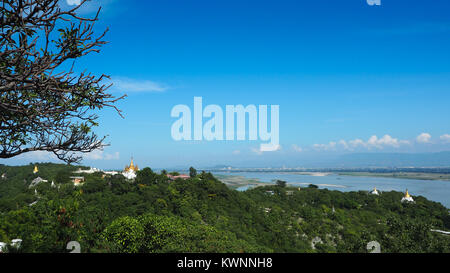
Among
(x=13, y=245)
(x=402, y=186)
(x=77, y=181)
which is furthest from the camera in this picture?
(x=402, y=186)

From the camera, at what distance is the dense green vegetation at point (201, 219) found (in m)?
11.0

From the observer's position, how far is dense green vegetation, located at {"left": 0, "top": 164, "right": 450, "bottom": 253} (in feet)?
36.0

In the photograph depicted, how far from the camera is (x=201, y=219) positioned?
27984 mm

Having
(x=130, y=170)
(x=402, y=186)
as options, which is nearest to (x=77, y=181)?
(x=130, y=170)

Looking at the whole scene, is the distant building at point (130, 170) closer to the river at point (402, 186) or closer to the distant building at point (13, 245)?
the river at point (402, 186)

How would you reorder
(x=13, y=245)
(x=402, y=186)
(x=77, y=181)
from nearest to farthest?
(x=13, y=245), (x=77, y=181), (x=402, y=186)

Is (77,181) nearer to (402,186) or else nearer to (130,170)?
(130,170)

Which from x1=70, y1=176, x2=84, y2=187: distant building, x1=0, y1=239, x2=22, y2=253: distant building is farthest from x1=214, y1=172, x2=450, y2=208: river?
x1=0, y1=239, x2=22, y2=253: distant building

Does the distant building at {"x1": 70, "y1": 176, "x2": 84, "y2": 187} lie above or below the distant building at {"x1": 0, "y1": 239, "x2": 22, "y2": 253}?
below

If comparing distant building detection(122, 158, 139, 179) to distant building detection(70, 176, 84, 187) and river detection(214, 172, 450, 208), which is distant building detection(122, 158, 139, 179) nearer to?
distant building detection(70, 176, 84, 187)

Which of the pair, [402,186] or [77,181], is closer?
[77,181]

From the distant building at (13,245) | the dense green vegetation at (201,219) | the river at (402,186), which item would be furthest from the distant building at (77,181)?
the river at (402,186)

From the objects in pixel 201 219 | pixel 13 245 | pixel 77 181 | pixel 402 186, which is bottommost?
pixel 402 186

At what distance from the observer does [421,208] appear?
45.7m
